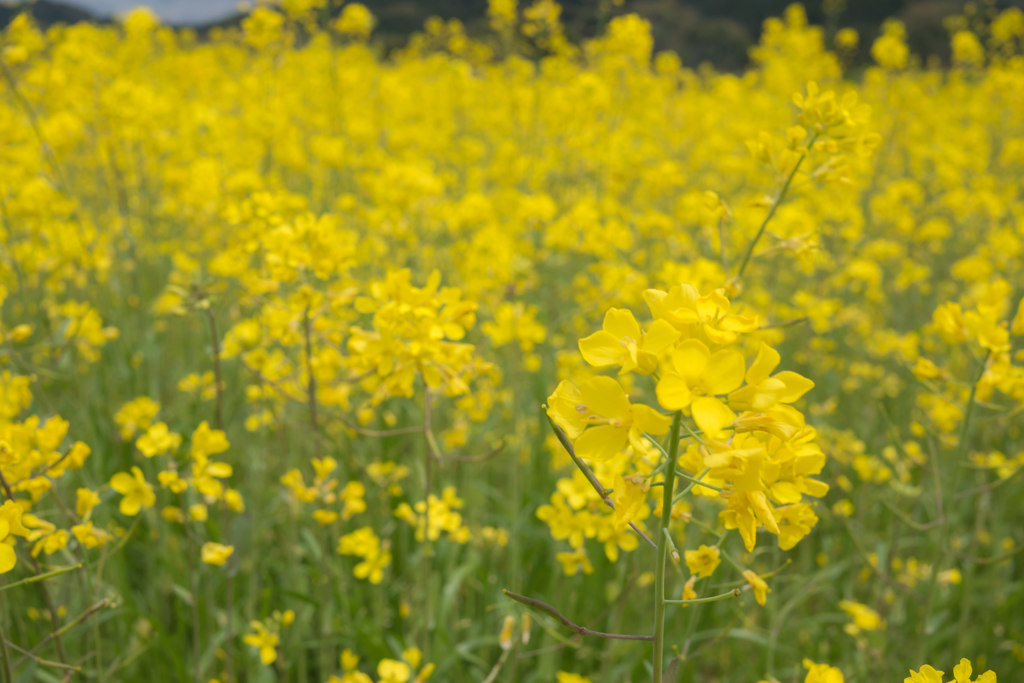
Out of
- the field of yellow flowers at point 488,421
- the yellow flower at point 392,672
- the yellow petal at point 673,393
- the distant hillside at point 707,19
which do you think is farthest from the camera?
the distant hillside at point 707,19

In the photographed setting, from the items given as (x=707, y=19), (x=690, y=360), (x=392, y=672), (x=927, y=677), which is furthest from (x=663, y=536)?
(x=707, y=19)

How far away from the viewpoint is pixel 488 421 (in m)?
3.34

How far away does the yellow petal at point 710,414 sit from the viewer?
83 centimetres

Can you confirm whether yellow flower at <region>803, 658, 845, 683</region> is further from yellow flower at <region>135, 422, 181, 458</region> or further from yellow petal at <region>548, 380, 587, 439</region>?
yellow flower at <region>135, 422, 181, 458</region>

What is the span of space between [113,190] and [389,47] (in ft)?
64.0

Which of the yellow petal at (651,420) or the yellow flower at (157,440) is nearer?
the yellow petal at (651,420)

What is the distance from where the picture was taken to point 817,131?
173cm

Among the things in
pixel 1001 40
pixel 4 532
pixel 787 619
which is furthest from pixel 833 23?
pixel 4 532

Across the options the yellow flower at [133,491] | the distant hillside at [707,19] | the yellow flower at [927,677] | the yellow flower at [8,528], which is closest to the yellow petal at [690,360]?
the yellow flower at [927,677]

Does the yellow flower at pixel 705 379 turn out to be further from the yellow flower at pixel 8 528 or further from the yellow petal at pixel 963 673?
the yellow flower at pixel 8 528

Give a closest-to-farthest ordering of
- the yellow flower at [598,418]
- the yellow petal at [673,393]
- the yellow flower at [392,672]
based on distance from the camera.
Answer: the yellow petal at [673,393] → the yellow flower at [598,418] → the yellow flower at [392,672]

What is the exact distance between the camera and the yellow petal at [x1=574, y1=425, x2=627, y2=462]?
93 centimetres

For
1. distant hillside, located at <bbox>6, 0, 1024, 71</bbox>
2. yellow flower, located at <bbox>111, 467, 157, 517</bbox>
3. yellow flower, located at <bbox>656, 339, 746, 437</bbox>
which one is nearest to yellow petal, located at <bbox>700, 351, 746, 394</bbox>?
yellow flower, located at <bbox>656, 339, 746, 437</bbox>

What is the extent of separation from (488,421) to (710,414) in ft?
8.37
